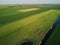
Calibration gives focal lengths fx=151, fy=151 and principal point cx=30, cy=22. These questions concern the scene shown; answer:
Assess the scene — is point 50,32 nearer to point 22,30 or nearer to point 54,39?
point 54,39

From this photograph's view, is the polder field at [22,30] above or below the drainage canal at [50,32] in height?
above

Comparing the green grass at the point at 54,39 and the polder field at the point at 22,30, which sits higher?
the polder field at the point at 22,30

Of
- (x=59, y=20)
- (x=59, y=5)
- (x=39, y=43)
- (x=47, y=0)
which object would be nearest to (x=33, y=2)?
(x=47, y=0)

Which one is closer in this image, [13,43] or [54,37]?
[13,43]

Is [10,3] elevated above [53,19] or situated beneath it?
elevated above

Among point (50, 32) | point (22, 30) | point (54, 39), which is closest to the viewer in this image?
point (54, 39)

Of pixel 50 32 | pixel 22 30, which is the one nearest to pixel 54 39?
pixel 50 32

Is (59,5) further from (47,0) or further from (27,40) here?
(27,40)

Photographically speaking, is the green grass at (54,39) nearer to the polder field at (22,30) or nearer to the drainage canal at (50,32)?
the polder field at (22,30)

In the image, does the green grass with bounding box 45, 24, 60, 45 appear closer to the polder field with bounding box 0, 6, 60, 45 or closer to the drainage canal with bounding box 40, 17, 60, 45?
the polder field with bounding box 0, 6, 60, 45

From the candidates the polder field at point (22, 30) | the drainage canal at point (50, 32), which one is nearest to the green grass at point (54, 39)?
the polder field at point (22, 30)

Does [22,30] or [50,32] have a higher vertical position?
[22,30]
